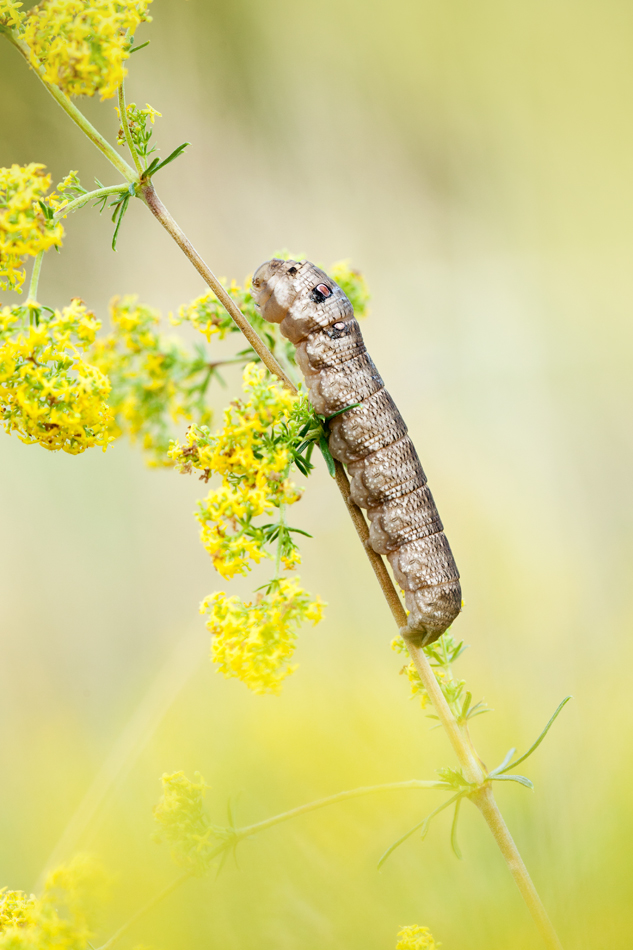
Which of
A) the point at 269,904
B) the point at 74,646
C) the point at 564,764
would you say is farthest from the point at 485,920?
the point at 74,646

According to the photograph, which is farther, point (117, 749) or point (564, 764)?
point (117, 749)

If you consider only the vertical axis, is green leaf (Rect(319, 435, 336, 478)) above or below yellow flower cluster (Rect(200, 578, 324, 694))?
above

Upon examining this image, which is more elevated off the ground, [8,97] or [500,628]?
[8,97]

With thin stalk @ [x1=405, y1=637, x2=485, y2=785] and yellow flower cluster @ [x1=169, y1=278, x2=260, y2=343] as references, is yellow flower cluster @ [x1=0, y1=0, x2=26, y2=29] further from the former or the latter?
thin stalk @ [x1=405, y1=637, x2=485, y2=785]

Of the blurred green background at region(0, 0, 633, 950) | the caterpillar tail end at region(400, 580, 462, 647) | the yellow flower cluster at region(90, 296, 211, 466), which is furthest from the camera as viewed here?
the blurred green background at region(0, 0, 633, 950)

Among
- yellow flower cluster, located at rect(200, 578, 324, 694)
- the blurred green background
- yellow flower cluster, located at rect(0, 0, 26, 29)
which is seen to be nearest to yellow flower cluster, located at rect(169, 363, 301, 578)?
yellow flower cluster, located at rect(200, 578, 324, 694)

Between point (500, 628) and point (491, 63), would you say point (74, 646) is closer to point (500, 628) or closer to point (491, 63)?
point (500, 628)
